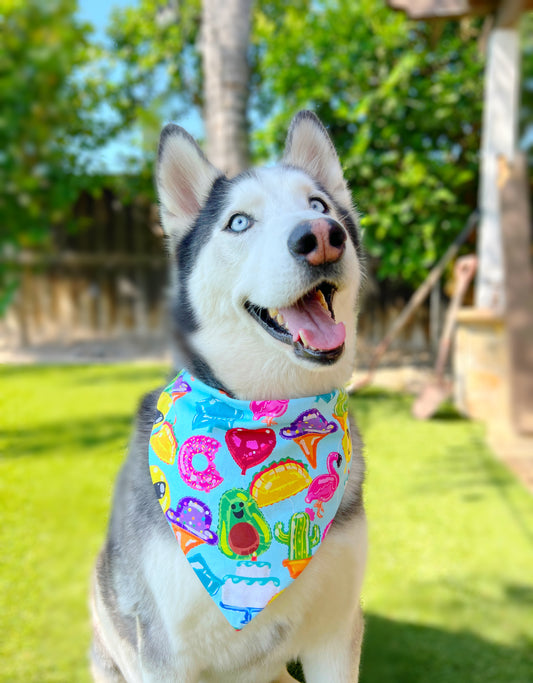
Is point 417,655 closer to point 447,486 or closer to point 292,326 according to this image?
point 447,486

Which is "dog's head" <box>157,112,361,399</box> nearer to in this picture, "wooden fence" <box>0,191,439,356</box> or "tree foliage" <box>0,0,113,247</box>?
"tree foliage" <box>0,0,113,247</box>

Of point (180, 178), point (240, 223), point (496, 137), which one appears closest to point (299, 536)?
point (240, 223)

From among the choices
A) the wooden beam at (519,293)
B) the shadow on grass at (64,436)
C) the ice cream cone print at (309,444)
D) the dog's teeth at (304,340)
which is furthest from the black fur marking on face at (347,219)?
the shadow on grass at (64,436)

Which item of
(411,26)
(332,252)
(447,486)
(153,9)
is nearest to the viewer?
(332,252)

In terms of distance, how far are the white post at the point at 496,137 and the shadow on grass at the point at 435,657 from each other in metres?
3.52

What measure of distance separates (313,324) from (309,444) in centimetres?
32

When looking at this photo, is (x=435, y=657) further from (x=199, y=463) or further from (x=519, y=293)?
(x=519, y=293)

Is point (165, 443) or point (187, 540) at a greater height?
point (165, 443)

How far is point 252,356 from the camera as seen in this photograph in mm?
1271

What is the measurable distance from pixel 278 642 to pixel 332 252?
0.94m

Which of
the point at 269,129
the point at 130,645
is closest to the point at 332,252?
the point at 130,645

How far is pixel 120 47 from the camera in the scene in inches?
316

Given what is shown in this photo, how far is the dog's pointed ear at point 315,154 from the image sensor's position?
1366 millimetres

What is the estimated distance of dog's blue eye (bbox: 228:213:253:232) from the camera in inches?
50.8
